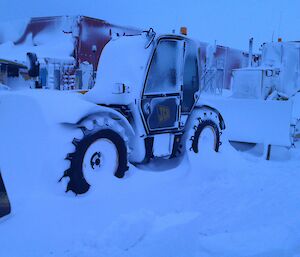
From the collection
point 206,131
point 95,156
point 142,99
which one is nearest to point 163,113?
point 142,99

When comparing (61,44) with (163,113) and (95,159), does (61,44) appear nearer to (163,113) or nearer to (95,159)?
(163,113)

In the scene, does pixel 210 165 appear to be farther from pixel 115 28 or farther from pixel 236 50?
pixel 236 50

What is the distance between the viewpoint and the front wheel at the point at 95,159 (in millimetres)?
3652

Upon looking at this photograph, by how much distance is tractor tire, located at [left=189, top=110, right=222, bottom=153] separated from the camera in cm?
559

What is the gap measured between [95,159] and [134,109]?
101 centimetres

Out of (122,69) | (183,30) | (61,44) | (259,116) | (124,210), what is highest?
(61,44)

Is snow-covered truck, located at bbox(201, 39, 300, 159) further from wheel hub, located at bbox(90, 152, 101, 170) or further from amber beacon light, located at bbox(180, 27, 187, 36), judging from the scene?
wheel hub, located at bbox(90, 152, 101, 170)

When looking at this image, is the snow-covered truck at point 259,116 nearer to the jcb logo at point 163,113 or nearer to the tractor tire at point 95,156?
the jcb logo at point 163,113

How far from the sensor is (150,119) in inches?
190

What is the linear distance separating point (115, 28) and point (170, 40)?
868cm

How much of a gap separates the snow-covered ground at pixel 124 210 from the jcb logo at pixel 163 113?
0.70 m

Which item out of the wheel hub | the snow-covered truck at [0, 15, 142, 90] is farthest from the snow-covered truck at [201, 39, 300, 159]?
the snow-covered truck at [0, 15, 142, 90]

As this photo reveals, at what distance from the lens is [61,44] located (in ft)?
38.8

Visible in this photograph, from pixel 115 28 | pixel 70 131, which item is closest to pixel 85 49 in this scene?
pixel 115 28
